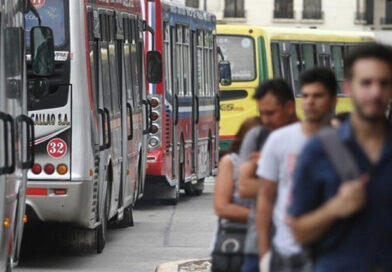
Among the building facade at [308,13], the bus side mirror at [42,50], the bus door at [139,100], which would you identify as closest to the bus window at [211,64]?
the bus door at [139,100]

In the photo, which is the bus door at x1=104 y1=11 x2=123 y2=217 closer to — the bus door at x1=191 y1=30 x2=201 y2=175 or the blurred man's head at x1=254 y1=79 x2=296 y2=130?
the bus door at x1=191 y1=30 x2=201 y2=175

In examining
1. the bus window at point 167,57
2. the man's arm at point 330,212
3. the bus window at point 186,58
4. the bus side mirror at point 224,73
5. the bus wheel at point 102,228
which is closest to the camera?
the man's arm at point 330,212

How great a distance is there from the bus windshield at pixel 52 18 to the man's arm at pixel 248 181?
25.4 feet

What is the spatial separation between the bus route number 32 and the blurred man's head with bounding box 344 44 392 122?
9541mm

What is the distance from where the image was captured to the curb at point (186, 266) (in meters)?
15.5

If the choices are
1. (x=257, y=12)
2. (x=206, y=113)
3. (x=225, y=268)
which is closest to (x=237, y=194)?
(x=225, y=268)

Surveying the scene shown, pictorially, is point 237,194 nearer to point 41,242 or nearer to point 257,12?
point 41,242

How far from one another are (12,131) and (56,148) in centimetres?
350

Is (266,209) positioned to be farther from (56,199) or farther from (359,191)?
(56,199)

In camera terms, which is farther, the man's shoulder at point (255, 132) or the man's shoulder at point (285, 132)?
the man's shoulder at point (255, 132)

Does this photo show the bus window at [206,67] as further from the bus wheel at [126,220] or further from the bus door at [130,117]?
the bus door at [130,117]

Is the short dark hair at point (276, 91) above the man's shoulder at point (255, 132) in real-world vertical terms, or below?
above

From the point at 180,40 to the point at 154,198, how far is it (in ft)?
8.22

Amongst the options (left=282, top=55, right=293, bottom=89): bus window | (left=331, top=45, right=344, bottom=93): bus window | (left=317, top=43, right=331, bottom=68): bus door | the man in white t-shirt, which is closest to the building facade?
(left=331, top=45, right=344, bottom=93): bus window
